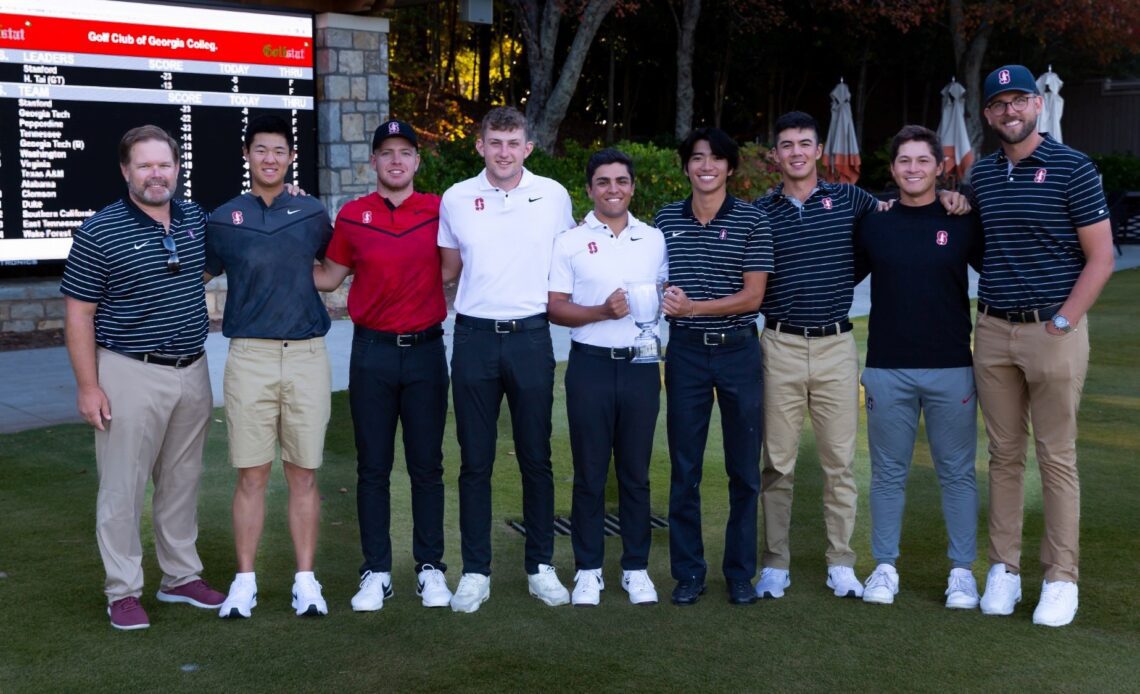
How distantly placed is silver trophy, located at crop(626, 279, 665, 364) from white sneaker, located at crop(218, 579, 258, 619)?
5.72ft

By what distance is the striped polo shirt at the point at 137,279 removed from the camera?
178 inches

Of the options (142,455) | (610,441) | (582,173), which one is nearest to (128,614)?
(142,455)

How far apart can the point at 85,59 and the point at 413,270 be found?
20.5 feet

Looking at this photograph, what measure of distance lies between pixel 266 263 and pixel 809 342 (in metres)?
2.15

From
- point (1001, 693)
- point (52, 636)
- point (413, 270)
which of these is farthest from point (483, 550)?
point (1001, 693)

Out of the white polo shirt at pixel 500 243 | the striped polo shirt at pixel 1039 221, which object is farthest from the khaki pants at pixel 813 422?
the white polo shirt at pixel 500 243

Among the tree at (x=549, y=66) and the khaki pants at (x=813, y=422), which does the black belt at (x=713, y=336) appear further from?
the tree at (x=549, y=66)

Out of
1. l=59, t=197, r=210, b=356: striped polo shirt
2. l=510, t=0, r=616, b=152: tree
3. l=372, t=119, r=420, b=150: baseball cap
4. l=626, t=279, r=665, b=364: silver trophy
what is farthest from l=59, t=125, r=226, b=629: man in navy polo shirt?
l=510, t=0, r=616, b=152: tree

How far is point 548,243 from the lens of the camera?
4.86 metres

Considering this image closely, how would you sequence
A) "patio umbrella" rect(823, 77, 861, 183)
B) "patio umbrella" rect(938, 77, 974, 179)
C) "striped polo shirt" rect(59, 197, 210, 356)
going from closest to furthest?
1. "striped polo shirt" rect(59, 197, 210, 356)
2. "patio umbrella" rect(938, 77, 974, 179)
3. "patio umbrella" rect(823, 77, 861, 183)

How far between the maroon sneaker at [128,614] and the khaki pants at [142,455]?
0.03 m

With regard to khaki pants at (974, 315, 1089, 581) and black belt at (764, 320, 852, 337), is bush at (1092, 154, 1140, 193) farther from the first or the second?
black belt at (764, 320, 852, 337)

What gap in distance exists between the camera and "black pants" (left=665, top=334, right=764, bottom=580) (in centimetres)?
485

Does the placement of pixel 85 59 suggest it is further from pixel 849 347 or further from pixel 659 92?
pixel 659 92
